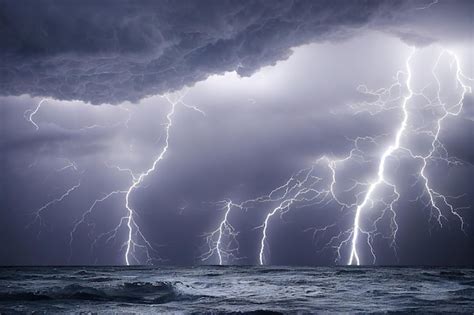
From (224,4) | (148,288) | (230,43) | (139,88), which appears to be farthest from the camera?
(139,88)

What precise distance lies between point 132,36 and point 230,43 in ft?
15.6

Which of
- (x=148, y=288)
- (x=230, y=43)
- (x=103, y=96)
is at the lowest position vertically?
(x=148, y=288)

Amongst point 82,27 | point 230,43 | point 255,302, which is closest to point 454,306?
point 255,302

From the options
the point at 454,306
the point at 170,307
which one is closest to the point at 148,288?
the point at 170,307

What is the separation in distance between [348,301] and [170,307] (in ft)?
15.3

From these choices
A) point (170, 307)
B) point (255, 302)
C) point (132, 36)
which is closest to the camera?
point (170, 307)

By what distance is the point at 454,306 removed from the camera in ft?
34.8

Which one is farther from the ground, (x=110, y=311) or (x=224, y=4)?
(x=224, y=4)

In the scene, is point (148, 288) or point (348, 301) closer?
point (348, 301)

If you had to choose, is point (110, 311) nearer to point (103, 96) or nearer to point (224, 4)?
point (224, 4)

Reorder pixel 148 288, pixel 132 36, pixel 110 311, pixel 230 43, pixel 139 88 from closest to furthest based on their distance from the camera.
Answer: pixel 110 311
pixel 148 288
pixel 132 36
pixel 230 43
pixel 139 88

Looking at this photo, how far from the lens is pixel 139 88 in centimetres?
2436

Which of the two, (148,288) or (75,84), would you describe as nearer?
(148,288)

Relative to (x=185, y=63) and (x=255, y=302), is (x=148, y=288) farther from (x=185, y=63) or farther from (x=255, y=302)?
(x=185, y=63)
